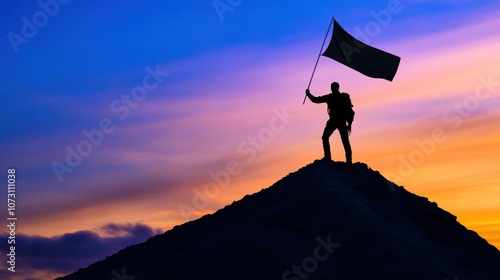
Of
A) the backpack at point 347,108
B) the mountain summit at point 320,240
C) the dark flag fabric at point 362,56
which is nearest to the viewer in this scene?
the mountain summit at point 320,240

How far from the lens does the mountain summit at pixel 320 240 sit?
12961 millimetres

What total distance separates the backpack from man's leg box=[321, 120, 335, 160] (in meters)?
0.44

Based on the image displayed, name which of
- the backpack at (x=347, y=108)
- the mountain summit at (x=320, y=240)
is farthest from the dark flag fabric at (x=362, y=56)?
the mountain summit at (x=320, y=240)

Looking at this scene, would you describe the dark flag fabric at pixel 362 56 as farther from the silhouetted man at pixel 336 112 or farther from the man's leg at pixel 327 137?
the man's leg at pixel 327 137

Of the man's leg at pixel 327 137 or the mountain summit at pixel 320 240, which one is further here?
the man's leg at pixel 327 137

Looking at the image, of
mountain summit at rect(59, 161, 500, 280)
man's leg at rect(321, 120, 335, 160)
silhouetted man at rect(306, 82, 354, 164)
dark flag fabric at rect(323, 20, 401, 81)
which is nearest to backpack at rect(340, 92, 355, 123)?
silhouetted man at rect(306, 82, 354, 164)

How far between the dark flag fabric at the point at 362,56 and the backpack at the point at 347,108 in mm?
927

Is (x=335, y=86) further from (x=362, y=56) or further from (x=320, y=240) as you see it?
(x=320, y=240)

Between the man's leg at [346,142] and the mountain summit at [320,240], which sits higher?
the man's leg at [346,142]

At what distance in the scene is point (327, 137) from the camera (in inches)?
712

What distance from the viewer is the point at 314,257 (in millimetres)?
13055

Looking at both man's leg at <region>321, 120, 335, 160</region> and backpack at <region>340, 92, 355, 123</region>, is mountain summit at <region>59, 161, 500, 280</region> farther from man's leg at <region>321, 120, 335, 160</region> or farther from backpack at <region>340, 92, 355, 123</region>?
backpack at <region>340, 92, 355, 123</region>

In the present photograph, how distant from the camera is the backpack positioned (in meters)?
17.7

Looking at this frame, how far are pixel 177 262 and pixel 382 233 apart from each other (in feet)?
14.3
